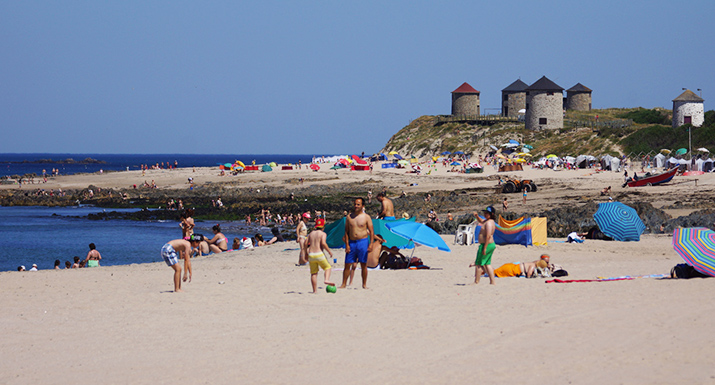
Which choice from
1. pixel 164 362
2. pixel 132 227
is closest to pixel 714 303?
pixel 164 362

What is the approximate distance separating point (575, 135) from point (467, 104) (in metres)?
29.3

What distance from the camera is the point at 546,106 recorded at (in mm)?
74125

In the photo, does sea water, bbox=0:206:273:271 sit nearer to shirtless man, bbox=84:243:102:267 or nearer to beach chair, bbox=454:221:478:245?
shirtless man, bbox=84:243:102:267

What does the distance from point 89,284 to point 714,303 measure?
32.7ft

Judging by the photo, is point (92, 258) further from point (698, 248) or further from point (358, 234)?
point (698, 248)

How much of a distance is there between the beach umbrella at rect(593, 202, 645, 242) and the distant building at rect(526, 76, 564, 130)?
192ft

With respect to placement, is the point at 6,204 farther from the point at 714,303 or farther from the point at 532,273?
the point at 714,303

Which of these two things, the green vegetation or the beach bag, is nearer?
the beach bag

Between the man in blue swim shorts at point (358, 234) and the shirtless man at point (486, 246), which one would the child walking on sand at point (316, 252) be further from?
the shirtless man at point (486, 246)

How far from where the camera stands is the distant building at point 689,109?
198ft

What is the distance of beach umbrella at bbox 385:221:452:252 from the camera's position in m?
12.5

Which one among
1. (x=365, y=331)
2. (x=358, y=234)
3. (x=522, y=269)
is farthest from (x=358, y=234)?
(x=522, y=269)

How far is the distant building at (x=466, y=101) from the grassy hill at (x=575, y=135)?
2.76 meters

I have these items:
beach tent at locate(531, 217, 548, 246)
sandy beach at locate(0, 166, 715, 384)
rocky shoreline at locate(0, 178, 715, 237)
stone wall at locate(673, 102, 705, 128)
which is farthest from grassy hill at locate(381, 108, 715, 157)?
sandy beach at locate(0, 166, 715, 384)
